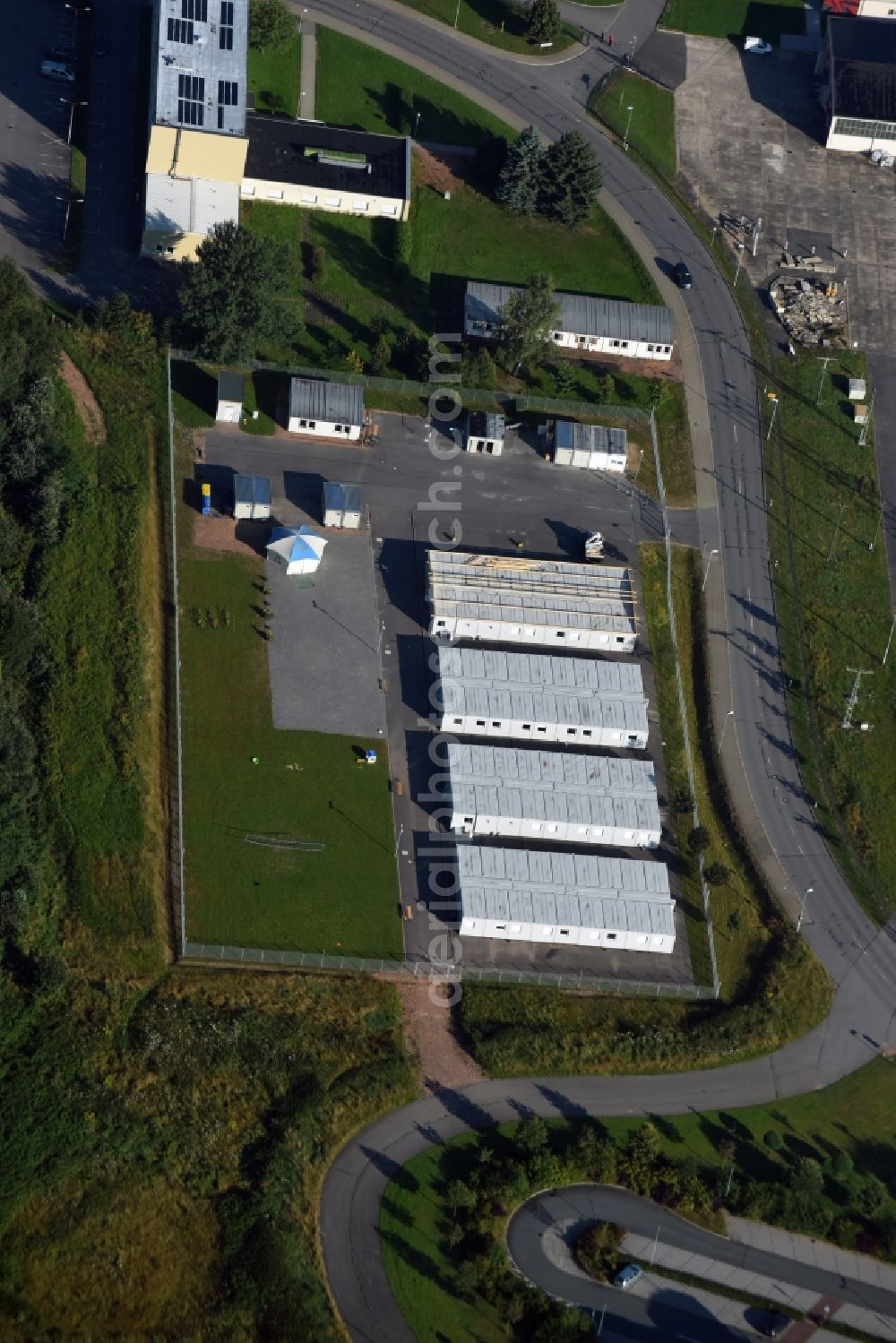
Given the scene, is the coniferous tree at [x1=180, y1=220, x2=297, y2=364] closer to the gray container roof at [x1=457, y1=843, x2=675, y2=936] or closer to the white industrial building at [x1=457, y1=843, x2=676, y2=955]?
the gray container roof at [x1=457, y1=843, x2=675, y2=936]

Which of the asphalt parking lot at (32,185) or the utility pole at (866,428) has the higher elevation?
the asphalt parking lot at (32,185)

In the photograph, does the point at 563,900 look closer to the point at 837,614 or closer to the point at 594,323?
the point at 837,614

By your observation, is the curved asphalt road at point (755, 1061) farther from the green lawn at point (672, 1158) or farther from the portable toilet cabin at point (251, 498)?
the portable toilet cabin at point (251, 498)

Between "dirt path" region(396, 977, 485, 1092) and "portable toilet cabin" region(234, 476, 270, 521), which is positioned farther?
"portable toilet cabin" region(234, 476, 270, 521)

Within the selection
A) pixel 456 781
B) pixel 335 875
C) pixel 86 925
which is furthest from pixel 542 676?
pixel 86 925

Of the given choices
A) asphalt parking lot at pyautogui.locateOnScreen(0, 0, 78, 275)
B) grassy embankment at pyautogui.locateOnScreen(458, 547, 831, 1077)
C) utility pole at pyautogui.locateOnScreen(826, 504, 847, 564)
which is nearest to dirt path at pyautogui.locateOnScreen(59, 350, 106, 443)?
asphalt parking lot at pyautogui.locateOnScreen(0, 0, 78, 275)

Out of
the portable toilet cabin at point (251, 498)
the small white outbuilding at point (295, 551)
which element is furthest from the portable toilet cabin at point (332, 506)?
the portable toilet cabin at point (251, 498)
